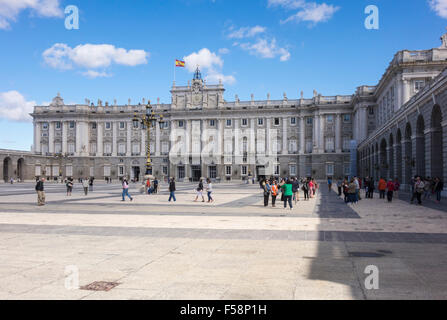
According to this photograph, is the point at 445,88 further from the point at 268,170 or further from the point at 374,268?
the point at 268,170

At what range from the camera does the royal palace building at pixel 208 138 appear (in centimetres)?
7275

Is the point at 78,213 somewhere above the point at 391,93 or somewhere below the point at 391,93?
below

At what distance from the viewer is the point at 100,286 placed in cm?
588

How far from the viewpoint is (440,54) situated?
144 feet

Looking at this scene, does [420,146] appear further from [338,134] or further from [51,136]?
[51,136]

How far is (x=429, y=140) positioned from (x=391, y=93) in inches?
980

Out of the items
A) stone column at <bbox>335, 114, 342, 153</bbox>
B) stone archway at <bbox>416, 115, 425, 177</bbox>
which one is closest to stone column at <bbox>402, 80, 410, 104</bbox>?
stone archway at <bbox>416, 115, 425, 177</bbox>

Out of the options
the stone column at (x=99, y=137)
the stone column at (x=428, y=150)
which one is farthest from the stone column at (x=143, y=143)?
the stone column at (x=428, y=150)

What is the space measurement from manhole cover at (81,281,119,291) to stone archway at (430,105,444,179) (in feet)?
88.8

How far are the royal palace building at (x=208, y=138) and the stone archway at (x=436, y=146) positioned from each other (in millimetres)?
34184

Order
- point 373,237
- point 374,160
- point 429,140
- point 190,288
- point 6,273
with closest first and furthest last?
point 190,288 < point 6,273 < point 373,237 < point 429,140 < point 374,160

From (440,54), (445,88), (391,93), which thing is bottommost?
(445,88)

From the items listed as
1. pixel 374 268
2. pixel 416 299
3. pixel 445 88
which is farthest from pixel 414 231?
pixel 445 88

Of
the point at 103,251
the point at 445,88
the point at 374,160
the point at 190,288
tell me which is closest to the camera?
the point at 190,288
